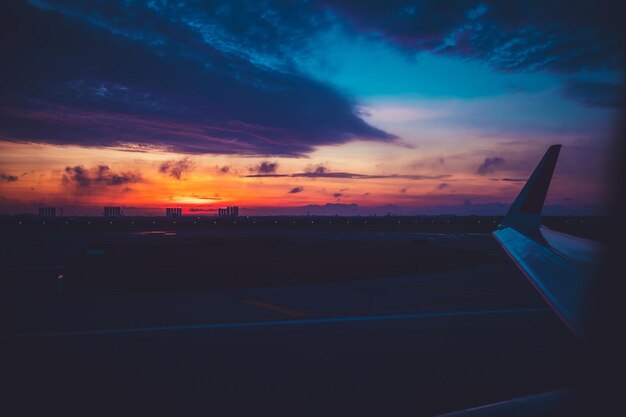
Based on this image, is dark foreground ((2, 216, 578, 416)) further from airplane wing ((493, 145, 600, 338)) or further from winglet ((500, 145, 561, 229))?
winglet ((500, 145, 561, 229))

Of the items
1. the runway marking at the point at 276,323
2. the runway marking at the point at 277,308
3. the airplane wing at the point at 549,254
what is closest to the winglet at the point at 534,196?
the airplane wing at the point at 549,254

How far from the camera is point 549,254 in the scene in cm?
665

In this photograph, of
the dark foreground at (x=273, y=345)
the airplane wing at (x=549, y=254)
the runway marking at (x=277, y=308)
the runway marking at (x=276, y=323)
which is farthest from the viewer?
the runway marking at (x=277, y=308)

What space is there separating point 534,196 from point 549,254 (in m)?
2.84

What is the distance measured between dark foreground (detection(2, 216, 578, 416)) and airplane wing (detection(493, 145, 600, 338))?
5.12ft

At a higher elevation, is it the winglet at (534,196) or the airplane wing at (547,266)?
the winglet at (534,196)

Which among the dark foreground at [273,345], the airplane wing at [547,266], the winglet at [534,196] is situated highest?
the winglet at [534,196]

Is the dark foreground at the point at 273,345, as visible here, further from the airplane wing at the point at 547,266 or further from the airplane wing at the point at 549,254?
the airplane wing at the point at 549,254

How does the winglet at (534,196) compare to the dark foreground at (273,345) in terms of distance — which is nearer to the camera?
the dark foreground at (273,345)

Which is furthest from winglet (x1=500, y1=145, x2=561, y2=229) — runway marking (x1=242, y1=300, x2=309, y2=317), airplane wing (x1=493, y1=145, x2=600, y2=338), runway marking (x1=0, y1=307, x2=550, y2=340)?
runway marking (x1=242, y1=300, x2=309, y2=317)

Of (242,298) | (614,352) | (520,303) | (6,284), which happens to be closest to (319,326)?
(242,298)

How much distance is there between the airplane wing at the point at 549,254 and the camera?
456 centimetres

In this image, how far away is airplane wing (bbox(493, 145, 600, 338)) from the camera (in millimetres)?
4559

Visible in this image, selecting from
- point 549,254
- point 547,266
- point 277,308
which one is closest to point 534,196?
point 549,254
